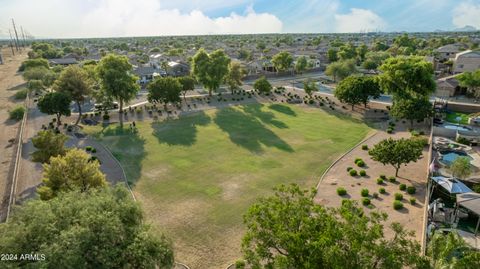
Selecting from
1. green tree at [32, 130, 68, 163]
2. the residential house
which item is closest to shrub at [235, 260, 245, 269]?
green tree at [32, 130, 68, 163]

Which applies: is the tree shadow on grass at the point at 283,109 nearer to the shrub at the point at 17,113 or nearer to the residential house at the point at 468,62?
the shrub at the point at 17,113

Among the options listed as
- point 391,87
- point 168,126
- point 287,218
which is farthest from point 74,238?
point 391,87

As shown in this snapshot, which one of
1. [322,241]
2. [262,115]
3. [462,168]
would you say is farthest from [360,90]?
[322,241]

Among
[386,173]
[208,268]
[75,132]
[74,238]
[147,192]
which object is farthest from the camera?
[75,132]

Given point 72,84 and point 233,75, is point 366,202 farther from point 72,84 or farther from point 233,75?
point 233,75

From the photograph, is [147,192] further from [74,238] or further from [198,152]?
[74,238]

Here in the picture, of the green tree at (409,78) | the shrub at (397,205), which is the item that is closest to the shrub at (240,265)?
the shrub at (397,205)
